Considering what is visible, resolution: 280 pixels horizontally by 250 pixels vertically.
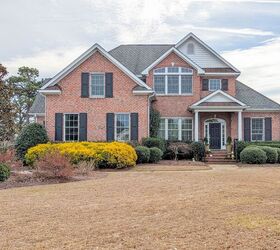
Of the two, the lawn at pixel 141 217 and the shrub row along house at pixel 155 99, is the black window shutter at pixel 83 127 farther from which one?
the lawn at pixel 141 217

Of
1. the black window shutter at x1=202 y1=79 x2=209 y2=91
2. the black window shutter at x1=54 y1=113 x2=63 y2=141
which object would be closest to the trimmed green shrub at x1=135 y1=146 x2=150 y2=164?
the black window shutter at x1=54 y1=113 x2=63 y2=141

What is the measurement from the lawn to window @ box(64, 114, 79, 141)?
44.7 feet

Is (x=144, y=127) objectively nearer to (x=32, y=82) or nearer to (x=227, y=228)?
(x=227, y=228)

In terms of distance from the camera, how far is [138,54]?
32.9m

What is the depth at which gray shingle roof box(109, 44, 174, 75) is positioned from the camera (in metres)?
31.4

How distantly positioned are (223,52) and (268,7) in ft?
55.7

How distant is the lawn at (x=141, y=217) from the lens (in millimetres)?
6590

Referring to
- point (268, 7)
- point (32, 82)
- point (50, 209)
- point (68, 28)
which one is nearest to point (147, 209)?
point (50, 209)

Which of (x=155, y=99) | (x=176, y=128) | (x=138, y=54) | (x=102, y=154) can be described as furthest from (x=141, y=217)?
(x=138, y=54)

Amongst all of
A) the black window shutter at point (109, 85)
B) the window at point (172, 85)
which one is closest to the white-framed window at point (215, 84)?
the window at point (172, 85)

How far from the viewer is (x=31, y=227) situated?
25.0 ft

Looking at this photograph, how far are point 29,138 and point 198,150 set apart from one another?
1025cm

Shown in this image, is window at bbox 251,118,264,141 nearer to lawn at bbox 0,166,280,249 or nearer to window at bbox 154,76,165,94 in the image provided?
window at bbox 154,76,165,94

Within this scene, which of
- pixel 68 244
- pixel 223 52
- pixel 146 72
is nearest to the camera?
pixel 68 244
